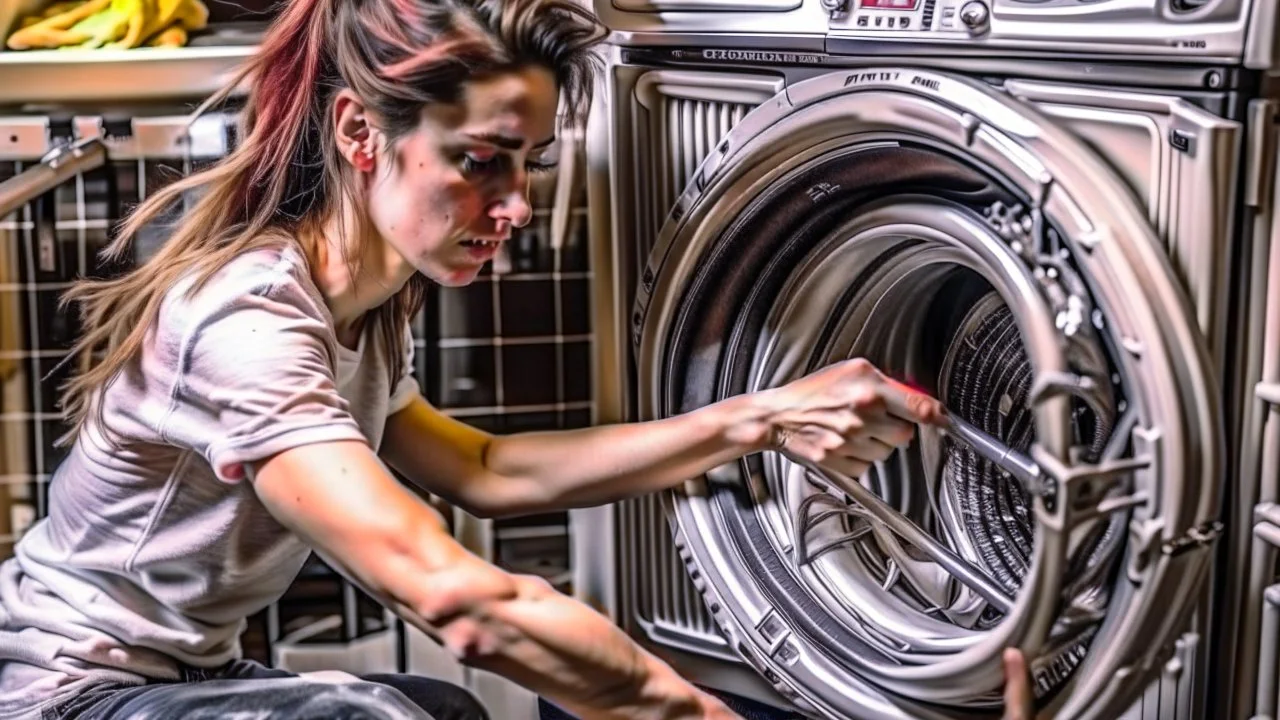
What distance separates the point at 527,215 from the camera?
132cm

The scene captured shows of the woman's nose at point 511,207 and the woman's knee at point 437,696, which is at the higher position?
the woman's nose at point 511,207

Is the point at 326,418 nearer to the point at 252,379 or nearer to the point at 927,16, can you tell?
the point at 252,379

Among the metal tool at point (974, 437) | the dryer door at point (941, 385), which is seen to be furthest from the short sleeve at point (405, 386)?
the metal tool at point (974, 437)

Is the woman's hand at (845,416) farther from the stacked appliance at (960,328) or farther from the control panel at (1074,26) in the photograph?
the control panel at (1074,26)

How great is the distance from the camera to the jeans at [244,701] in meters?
1.27

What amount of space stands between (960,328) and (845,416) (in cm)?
15

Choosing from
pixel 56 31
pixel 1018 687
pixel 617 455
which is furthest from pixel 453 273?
pixel 1018 687

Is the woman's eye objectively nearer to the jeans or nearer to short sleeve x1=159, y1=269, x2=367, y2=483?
short sleeve x1=159, y1=269, x2=367, y2=483

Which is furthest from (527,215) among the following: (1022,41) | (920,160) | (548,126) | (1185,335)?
(1185,335)

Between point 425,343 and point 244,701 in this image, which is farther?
point 425,343

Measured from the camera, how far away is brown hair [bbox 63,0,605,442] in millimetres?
1233

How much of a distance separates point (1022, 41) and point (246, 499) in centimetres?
76

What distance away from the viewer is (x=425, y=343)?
1497 millimetres

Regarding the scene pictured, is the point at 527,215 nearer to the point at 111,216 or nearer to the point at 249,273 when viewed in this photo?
the point at 249,273
